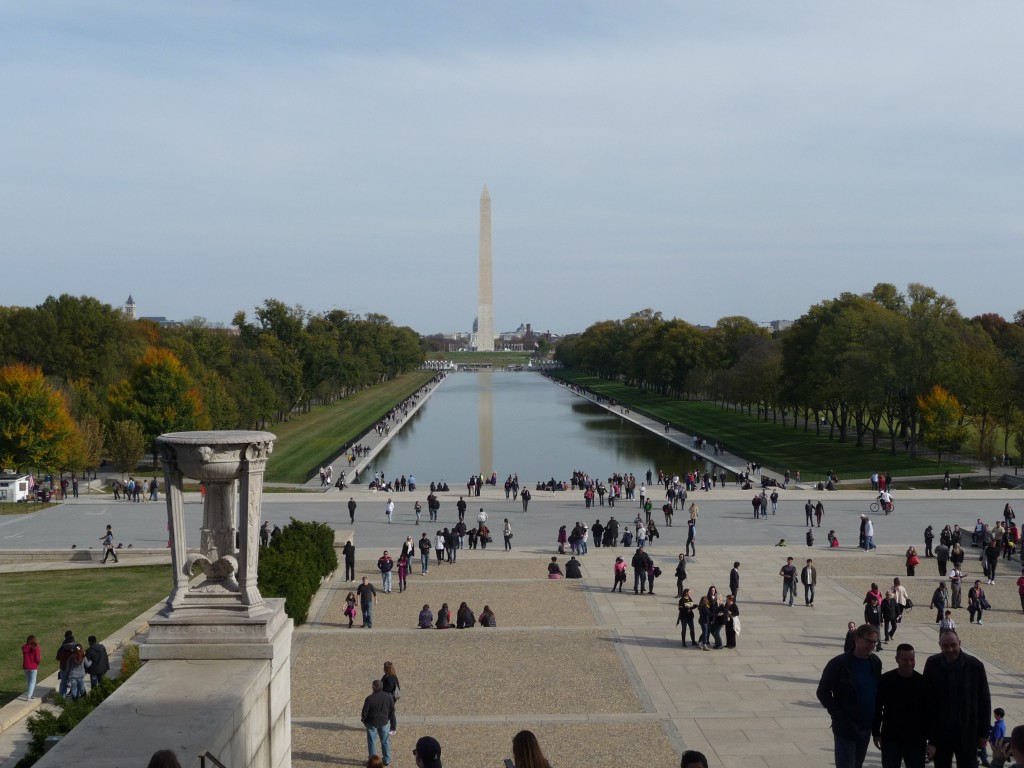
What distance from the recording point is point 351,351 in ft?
387

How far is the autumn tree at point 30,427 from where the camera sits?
4434 centimetres

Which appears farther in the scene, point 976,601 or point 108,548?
point 108,548

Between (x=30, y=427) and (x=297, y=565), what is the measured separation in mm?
28079

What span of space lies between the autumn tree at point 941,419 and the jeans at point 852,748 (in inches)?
1931

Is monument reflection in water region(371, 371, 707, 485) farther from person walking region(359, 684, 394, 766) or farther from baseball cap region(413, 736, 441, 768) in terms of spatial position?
baseball cap region(413, 736, 441, 768)

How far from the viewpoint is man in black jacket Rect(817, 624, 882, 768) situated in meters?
7.27

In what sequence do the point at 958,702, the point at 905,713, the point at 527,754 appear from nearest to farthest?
the point at 527,754 → the point at 958,702 → the point at 905,713

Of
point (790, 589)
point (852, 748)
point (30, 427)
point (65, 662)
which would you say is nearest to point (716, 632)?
point (790, 589)

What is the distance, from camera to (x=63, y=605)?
77.8 ft

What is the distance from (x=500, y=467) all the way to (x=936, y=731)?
53.1m

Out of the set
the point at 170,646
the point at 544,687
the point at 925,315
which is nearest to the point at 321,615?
the point at 544,687

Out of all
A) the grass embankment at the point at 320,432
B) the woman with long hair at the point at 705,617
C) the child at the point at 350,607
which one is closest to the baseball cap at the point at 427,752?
the woman with long hair at the point at 705,617

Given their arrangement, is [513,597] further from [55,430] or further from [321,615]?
[55,430]

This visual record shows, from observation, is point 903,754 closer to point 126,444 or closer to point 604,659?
point 604,659
